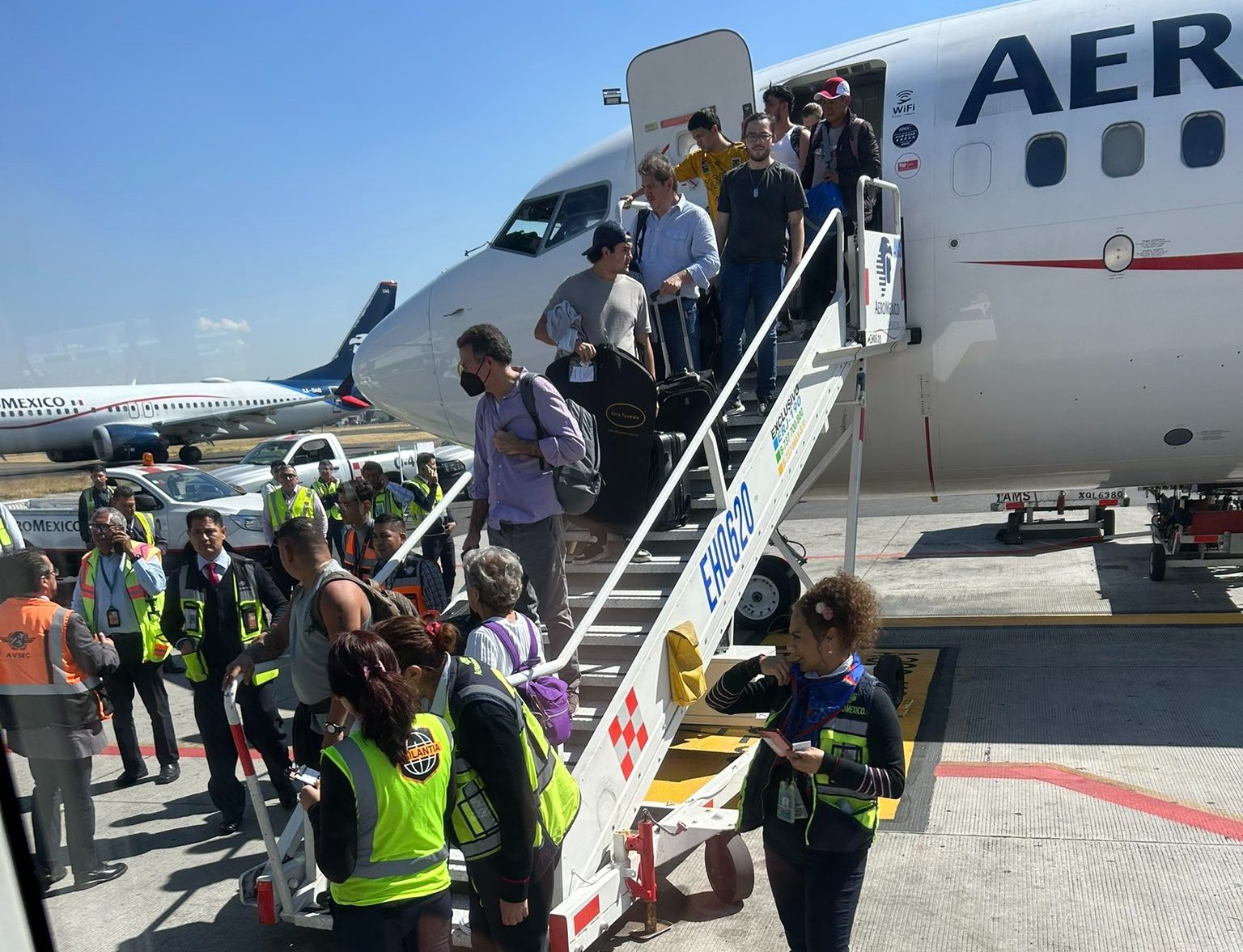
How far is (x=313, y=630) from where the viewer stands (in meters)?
4.42

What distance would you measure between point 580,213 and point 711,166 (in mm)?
1647

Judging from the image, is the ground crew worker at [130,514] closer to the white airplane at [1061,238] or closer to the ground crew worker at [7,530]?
the ground crew worker at [7,530]

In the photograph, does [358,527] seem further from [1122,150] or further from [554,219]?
[1122,150]

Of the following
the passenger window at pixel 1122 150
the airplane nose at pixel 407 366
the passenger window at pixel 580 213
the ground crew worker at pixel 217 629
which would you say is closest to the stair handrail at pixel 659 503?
the passenger window at pixel 1122 150

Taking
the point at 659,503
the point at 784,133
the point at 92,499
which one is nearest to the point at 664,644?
the point at 659,503

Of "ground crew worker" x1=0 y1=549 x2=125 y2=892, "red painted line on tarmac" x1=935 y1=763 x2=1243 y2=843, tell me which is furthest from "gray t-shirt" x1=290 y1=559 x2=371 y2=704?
"red painted line on tarmac" x1=935 y1=763 x2=1243 y2=843

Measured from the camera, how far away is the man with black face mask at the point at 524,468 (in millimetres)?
4531

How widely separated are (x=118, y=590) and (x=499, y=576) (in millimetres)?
4222

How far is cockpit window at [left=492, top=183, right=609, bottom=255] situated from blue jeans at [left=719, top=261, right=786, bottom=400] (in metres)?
2.40

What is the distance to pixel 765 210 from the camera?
19.7ft

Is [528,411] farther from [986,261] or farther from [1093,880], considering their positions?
[986,261]

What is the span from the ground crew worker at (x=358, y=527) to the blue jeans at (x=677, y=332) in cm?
419

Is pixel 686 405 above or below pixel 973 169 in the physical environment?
below

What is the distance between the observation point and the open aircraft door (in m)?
7.59
